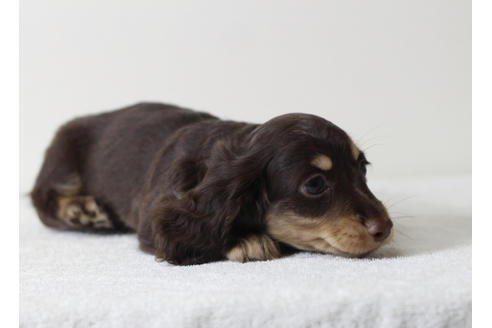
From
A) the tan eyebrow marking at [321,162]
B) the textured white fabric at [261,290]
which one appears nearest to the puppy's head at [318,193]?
the tan eyebrow marking at [321,162]

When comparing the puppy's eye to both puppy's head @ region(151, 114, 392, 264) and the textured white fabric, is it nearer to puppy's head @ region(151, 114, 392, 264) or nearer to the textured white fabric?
puppy's head @ region(151, 114, 392, 264)

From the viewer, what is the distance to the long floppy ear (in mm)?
3000

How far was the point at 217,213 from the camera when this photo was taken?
3002 millimetres

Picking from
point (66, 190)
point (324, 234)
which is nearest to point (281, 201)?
point (324, 234)

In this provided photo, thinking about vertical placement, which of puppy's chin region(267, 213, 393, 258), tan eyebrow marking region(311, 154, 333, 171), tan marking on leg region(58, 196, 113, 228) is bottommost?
tan marking on leg region(58, 196, 113, 228)

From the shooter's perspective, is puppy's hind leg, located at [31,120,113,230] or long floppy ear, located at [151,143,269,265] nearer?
long floppy ear, located at [151,143,269,265]

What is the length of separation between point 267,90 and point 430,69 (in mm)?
1721

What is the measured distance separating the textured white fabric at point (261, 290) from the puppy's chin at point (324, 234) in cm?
6

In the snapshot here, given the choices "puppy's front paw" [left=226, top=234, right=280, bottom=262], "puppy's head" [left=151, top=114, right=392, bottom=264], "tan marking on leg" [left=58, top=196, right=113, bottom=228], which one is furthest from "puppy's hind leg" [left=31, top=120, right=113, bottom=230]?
"puppy's front paw" [left=226, top=234, right=280, bottom=262]

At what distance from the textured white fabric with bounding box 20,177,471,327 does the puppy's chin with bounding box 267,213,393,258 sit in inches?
2.2

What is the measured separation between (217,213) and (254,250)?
26cm

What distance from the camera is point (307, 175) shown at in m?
2.91

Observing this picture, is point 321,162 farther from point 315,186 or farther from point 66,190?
point 66,190

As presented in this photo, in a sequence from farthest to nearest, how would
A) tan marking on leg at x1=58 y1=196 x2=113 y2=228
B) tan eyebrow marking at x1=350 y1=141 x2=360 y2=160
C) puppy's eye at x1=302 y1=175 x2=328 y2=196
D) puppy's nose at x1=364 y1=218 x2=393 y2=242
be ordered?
tan marking on leg at x1=58 y1=196 x2=113 y2=228 → tan eyebrow marking at x1=350 y1=141 x2=360 y2=160 → puppy's eye at x1=302 y1=175 x2=328 y2=196 → puppy's nose at x1=364 y1=218 x2=393 y2=242
